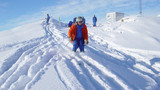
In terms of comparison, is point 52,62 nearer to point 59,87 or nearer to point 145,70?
point 59,87

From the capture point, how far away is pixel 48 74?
3.42 meters

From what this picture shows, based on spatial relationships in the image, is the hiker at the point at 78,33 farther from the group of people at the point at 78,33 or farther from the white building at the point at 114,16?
the white building at the point at 114,16

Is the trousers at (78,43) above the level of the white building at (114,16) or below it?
below

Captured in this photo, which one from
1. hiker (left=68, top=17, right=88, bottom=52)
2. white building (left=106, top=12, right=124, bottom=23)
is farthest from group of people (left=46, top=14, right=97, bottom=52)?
white building (left=106, top=12, right=124, bottom=23)

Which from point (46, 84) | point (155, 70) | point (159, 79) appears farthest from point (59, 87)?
point (155, 70)

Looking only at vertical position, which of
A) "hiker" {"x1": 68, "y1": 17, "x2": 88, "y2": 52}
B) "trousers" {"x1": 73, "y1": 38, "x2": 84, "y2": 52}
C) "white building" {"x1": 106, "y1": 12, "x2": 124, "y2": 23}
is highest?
"white building" {"x1": 106, "y1": 12, "x2": 124, "y2": 23}

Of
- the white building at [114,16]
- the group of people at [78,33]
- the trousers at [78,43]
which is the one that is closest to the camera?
the group of people at [78,33]

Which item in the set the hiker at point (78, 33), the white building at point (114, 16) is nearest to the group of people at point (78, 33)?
the hiker at point (78, 33)

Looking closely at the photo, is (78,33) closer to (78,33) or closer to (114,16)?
(78,33)

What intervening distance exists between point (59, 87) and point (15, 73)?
1.45 metres

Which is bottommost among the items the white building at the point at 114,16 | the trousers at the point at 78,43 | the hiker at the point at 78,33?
the trousers at the point at 78,43

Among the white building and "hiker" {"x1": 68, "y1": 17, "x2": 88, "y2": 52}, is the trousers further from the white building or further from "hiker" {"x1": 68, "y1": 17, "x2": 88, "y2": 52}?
the white building

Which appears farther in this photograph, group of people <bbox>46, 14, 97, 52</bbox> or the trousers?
the trousers

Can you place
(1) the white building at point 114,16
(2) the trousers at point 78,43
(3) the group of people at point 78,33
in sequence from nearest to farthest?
1. (3) the group of people at point 78,33
2. (2) the trousers at point 78,43
3. (1) the white building at point 114,16
